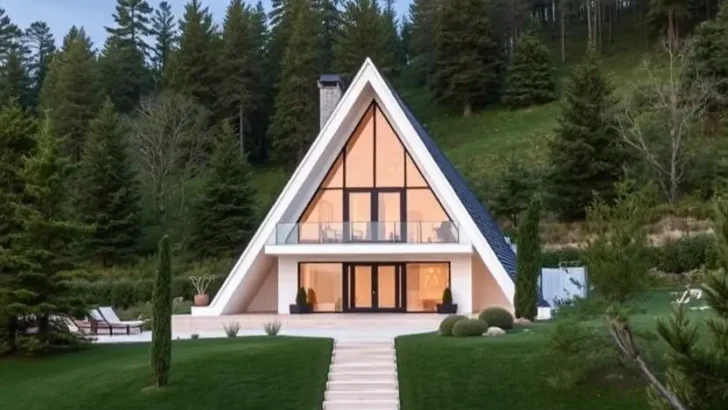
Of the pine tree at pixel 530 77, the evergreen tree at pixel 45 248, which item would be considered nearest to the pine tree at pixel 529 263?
the evergreen tree at pixel 45 248

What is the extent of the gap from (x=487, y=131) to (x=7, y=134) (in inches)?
1462

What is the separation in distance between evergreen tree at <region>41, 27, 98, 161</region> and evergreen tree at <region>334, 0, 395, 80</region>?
1587 cm

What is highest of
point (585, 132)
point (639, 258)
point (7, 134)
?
point (585, 132)

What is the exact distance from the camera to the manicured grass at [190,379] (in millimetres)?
14281

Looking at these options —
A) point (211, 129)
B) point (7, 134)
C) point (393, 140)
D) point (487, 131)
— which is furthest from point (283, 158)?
point (7, 134)

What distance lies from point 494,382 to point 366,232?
10.9 meters

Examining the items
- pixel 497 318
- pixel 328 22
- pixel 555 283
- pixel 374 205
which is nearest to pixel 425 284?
pixel 374 205

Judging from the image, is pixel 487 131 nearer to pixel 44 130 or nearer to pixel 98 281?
pixel 98 281

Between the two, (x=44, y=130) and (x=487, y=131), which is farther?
(x=487, y=131)

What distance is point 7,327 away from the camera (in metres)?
19.3

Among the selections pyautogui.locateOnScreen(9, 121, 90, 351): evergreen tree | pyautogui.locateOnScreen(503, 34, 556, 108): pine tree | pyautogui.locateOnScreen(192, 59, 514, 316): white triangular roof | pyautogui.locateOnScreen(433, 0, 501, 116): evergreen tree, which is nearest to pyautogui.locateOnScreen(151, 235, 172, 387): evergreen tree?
pyautogui.locateOnScreen(9, 121, 90, 351): evergreen tree

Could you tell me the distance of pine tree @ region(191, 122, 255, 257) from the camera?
1591 inches

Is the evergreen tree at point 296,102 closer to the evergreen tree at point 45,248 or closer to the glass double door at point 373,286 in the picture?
the glass double door at point 373,286

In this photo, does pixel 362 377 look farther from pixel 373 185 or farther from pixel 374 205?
pixel 373 185
